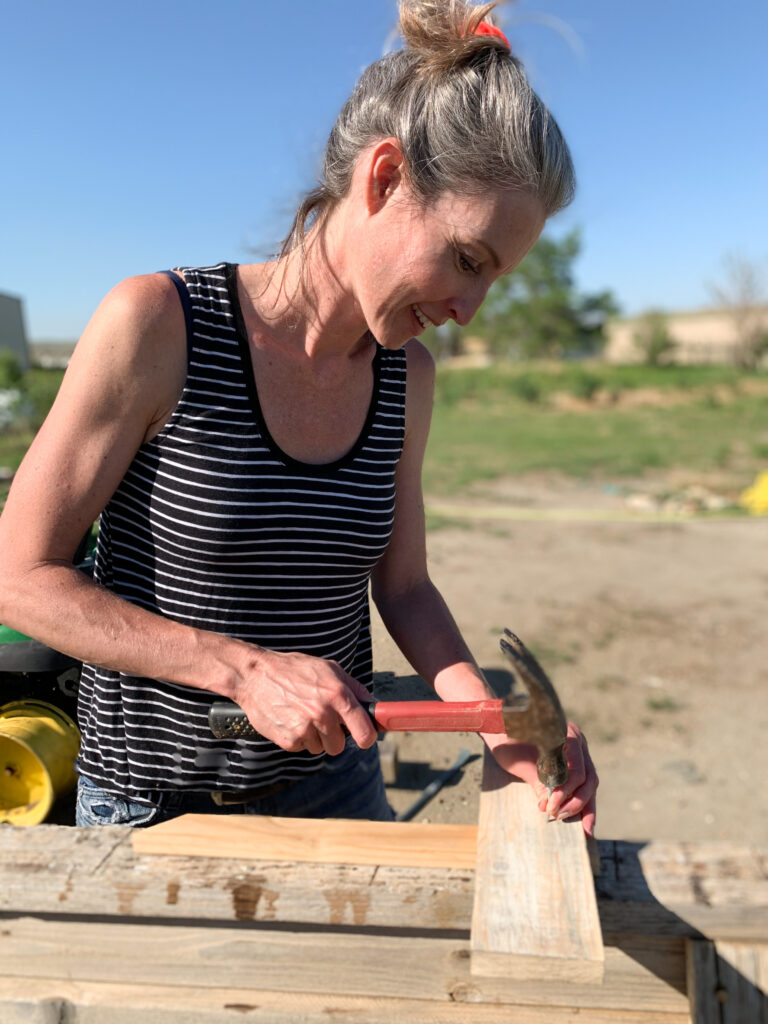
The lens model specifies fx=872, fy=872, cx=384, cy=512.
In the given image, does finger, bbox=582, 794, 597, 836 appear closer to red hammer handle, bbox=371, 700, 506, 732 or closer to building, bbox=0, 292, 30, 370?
red hammer handle, bbox=371, 700, 506, 732

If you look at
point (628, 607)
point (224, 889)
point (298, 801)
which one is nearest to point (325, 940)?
point (224, 889)

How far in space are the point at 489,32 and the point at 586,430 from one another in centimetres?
1798

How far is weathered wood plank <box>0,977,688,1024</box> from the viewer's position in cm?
122

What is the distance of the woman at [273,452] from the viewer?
49.1 inches

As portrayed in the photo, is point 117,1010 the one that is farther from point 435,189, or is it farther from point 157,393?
point 435,189

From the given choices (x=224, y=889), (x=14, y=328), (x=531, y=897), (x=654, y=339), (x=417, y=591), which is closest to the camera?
(x=531, y=897)

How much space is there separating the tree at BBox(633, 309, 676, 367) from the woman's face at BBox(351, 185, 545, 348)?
38.3 m

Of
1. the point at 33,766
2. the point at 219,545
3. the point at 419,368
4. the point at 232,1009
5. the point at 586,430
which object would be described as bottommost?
the point at 586,430

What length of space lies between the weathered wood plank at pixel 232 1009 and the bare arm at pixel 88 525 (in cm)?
36

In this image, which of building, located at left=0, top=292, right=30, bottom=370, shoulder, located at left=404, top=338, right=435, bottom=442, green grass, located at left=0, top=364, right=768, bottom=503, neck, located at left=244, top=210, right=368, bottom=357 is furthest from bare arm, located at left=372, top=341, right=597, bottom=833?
building, located at left=0, top=292, right=30, bottom=370

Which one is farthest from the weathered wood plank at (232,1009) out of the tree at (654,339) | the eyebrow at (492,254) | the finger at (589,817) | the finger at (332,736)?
the tree at (654,339)

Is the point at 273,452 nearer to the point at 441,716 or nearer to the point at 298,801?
the point at 441,716

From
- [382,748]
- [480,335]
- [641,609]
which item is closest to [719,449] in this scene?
[641,609]

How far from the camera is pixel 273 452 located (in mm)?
1375
